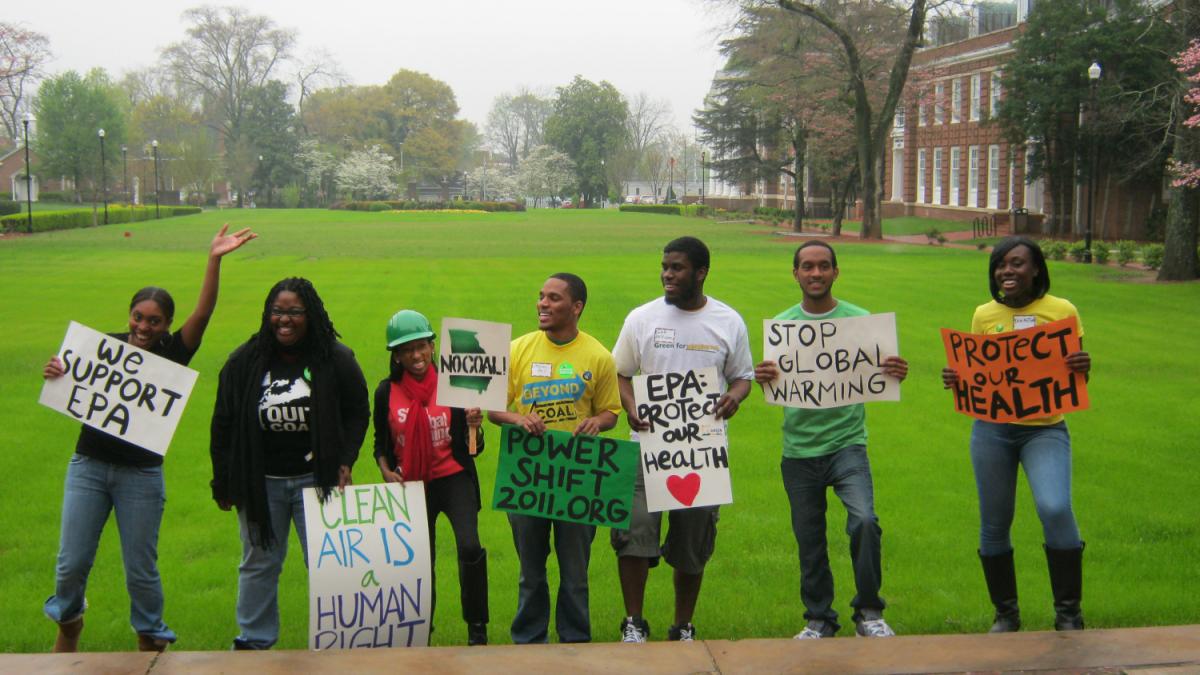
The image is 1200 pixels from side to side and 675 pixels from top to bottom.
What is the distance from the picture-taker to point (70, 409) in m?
5.70

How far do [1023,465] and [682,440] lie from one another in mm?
1566

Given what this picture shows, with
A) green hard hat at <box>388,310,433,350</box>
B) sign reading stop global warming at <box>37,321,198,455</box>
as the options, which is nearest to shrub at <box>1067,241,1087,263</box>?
green hard hat at <box>388,310,433,350</box>

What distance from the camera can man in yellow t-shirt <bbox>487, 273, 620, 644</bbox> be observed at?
19.1 feet

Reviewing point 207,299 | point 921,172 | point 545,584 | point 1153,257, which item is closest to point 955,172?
point 921,172

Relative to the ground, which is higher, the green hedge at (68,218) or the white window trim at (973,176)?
the white window trim at (973,176)

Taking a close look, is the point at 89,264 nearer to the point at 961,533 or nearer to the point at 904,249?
the point at 904,249

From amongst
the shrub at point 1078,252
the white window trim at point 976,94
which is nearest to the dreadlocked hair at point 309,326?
the shrub at point 1078,252

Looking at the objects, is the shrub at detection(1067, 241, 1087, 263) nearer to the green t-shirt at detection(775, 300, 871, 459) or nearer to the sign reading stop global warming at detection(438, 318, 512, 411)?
the green t-shirt at detection(775, 300, 871, 459)

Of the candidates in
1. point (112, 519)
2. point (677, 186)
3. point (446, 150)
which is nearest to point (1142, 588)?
point (112, 519)

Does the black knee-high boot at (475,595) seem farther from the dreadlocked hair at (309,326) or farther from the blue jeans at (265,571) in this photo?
the dreadlocked hair at (309,326)

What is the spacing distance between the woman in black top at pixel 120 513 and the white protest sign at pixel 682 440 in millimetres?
2264

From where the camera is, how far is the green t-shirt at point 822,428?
5.96m

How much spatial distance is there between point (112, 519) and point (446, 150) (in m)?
129

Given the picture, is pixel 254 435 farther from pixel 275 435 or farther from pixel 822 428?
pixel 822 428
